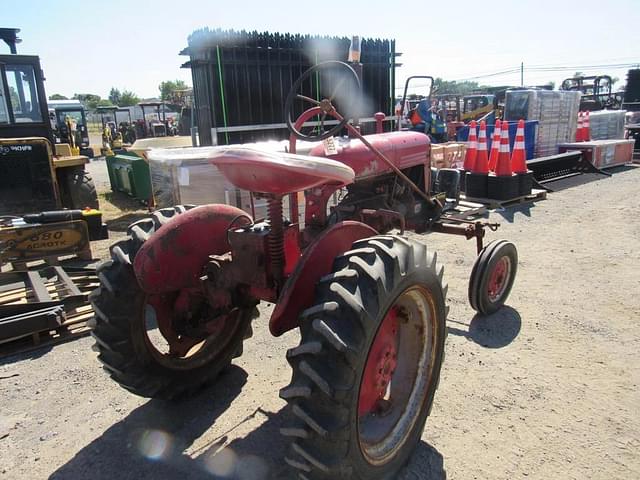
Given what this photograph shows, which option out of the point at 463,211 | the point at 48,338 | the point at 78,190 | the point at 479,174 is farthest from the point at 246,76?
Answer: the point at 48,338

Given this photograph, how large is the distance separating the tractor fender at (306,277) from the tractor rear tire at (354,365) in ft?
0.45

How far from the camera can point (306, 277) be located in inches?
85.1

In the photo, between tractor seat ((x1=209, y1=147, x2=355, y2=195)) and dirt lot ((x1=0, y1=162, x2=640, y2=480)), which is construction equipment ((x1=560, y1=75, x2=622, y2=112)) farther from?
tractor seat ((x1=209, y1=147, x2=355, y2=195))

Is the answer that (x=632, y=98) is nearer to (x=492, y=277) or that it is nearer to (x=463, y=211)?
(x=463, y=211)

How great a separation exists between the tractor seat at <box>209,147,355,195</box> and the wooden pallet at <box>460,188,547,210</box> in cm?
631

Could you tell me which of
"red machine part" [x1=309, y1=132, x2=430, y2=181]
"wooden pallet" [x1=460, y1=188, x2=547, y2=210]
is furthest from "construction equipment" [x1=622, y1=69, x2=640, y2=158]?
"red machine part" [x1=309, y1=132, x2=430, y2=181]

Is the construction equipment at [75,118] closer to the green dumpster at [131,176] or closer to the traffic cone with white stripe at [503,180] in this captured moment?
the green dumpster at [131,176]

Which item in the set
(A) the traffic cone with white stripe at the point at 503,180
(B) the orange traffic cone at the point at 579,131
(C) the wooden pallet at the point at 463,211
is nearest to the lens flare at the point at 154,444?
(C) the wooden pallet at the point at 463,211

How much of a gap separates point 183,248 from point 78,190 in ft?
19.2

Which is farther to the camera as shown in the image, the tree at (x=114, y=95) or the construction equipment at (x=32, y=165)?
the tree at (x=114, y=95)

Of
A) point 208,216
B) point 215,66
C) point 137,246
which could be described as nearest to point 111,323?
point 137,246

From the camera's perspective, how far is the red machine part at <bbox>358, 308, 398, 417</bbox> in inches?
86.7

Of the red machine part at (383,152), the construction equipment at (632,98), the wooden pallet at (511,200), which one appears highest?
the construction equipment at (632,98)

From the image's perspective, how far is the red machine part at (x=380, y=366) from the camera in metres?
2.20
